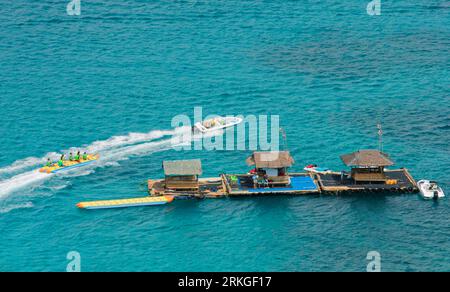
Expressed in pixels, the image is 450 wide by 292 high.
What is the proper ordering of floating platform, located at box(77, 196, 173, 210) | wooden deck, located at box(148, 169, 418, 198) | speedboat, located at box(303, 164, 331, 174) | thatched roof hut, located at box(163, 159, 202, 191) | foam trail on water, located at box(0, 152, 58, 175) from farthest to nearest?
speedboat, located at box(303, 164, 331, 174) → foam trail on water, located at box(0, 152, 58, 175) → wooden deck, located at box(148, 169, 418, 198) → thatched roof hut, located at box(163, 159, 202, 191) → floating platform, located at box(77, 196, 173, 210)

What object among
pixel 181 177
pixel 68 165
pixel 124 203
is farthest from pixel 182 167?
pixel 68 165

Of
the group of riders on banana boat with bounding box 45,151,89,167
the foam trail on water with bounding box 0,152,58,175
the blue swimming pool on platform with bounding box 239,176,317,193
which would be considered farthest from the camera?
the group of riders on banana boat with bounding box 45,151,89,167

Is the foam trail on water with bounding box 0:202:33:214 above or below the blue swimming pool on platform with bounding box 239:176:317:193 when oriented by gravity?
below

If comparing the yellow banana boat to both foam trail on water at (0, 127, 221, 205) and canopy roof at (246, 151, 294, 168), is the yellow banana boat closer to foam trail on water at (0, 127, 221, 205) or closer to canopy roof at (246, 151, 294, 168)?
foam trail on water at (0, 127, 221, 205)

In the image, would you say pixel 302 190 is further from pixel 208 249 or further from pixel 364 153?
pixel 208 249

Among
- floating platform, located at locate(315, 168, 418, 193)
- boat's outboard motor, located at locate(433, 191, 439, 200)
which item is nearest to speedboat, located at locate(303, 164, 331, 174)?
floating platform, located at locate(315, 168, 418, 193)

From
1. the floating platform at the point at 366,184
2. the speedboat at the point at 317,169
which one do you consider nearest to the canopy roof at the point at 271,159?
the speedboat at the point at 317,169

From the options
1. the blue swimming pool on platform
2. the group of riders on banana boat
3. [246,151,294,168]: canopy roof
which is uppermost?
the group of riders on banana boat
